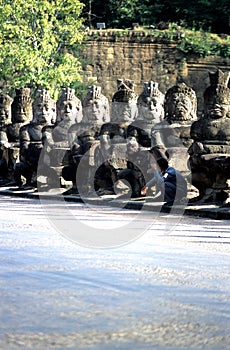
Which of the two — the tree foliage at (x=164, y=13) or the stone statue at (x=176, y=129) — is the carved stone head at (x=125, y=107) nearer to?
the stone statue at (x=176, y=129)

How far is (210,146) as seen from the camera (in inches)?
658

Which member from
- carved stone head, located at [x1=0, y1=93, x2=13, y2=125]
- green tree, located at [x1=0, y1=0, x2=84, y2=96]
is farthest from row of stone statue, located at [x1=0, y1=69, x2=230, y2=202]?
green tree, located at [x1=0, y1=0, x2=84, y2=96]

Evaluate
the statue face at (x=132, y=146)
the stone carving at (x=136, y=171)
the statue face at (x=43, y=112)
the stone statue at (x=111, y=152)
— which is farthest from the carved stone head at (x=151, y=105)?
the statue face at (x=43, y=112)

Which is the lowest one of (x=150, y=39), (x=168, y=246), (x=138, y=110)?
(x=168, y=246)

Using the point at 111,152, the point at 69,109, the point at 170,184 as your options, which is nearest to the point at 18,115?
the point at 69,109

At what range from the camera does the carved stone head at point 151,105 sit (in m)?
20.2

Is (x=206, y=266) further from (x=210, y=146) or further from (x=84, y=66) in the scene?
(x=84, y=66)

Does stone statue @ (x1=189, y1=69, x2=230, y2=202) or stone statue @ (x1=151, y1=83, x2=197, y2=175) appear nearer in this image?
stone statue @ (x1=189, y1=69, x2=230, y2=202)

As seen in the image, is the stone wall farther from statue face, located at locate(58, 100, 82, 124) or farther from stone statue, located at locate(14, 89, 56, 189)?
statue face, located at locate(58, 100, 82, 124)

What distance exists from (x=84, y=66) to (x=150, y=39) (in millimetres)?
3759

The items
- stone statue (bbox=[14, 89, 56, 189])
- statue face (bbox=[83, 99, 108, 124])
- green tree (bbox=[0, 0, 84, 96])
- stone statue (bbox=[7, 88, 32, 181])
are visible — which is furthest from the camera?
green tree (bbox=[0, 0, 84, 96])

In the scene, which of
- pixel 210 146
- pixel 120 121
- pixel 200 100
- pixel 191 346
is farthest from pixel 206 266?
pixel 200 100

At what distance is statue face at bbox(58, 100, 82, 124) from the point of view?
71.1 feet

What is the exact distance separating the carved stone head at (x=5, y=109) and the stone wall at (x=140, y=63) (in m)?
23.4
